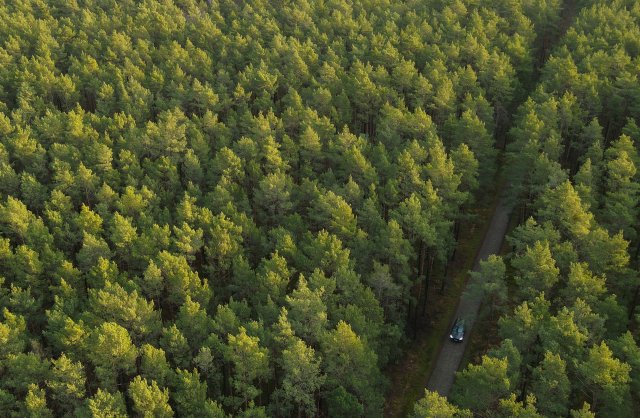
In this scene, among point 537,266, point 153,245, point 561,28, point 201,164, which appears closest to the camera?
point 537,266

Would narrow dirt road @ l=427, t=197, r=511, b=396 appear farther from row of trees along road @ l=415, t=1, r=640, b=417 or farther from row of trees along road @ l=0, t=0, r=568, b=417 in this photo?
row of trees along road @ l=0, t=0, r=568, b=417

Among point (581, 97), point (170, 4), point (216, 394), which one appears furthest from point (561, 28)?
point (216, 394)

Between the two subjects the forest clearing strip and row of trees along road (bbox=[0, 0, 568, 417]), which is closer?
row of trees along road (bbox=[0, 0, 568, 417])

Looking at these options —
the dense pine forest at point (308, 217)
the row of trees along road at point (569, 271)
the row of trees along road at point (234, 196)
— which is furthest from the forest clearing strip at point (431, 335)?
the row of trees along road at point (569, 271)

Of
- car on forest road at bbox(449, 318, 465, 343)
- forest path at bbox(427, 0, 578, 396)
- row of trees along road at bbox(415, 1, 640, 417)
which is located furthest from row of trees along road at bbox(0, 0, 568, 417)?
row of trees along road at bbox(415, 1, 640, 417)

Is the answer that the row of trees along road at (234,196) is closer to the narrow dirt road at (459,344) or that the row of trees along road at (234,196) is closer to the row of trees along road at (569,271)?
the narrow dirt road at (459,344)

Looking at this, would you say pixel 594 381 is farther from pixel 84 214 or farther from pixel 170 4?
pixel 170 4

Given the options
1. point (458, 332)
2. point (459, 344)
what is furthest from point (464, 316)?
point (459, 344)
